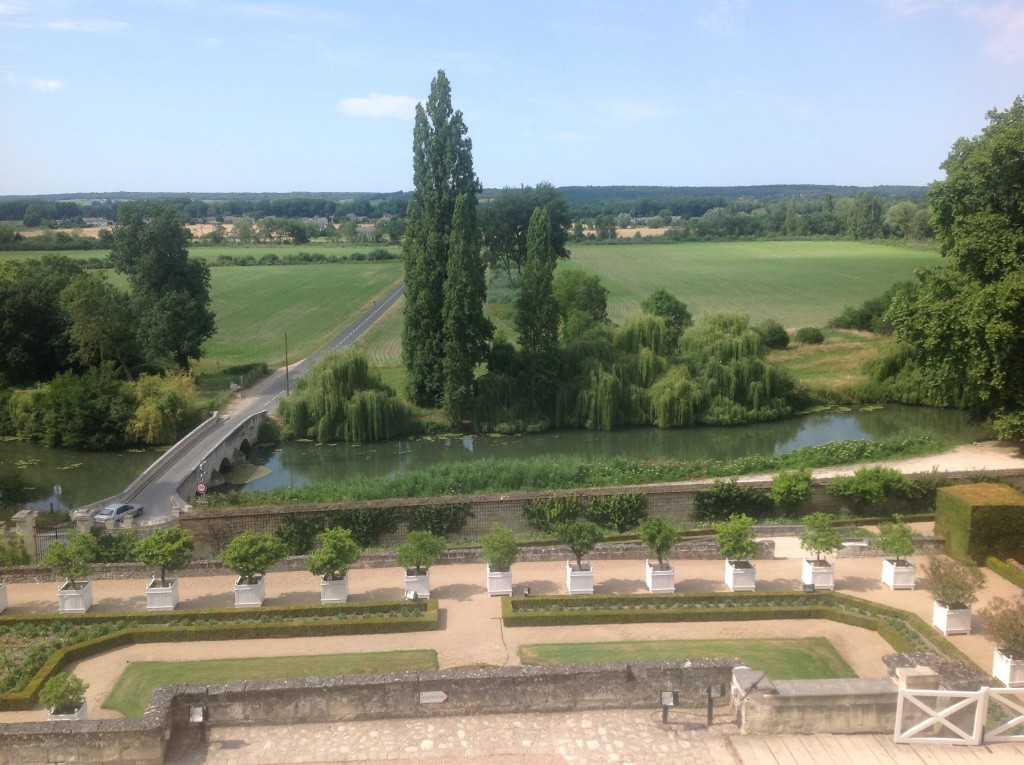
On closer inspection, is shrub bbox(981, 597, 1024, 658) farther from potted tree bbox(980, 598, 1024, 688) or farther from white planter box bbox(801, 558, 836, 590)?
white planter box bbox(801, 558, 836, 590)

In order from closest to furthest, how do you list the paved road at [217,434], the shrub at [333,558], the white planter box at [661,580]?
the shrub at [333,558] → the white planter box at [661,580] → the paved road at [217,434]

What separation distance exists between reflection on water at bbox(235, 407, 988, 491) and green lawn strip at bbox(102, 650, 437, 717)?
19951mm

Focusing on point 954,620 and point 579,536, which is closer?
point 954,620

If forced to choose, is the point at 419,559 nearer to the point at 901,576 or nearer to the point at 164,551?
the point at 164,551

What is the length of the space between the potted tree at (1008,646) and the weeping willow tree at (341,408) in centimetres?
2904

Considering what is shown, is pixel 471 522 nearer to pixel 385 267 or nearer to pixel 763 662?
pixel 763 662

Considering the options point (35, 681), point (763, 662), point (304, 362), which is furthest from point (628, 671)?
point (304, 362)

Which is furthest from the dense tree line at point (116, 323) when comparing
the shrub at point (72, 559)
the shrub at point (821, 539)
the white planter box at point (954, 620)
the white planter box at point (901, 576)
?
the white planter box at point (954, 620)

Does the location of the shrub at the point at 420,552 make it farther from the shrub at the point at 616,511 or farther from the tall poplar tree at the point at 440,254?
the tall poplar tree at the point at 440,254

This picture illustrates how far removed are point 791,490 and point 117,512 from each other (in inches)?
759

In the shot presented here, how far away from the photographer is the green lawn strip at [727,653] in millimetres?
15070

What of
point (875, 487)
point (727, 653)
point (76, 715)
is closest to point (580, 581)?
point (727, 653)

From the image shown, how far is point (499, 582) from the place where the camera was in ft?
59.6

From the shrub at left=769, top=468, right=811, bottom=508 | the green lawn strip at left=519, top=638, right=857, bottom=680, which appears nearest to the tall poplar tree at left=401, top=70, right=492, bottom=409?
the shrub at left=769, top=468, right=811, bottom=508
